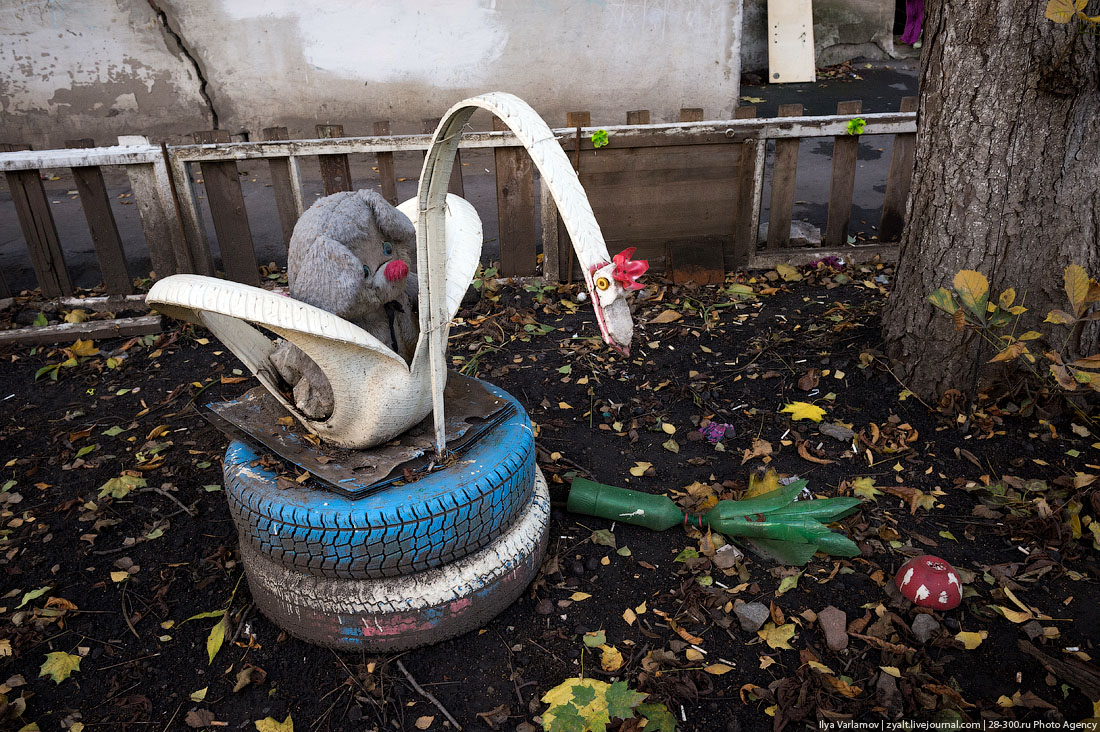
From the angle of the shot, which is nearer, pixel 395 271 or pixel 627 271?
pixel 627 271

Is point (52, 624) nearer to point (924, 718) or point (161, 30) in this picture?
point (924, 718)

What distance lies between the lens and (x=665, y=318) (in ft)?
13.7

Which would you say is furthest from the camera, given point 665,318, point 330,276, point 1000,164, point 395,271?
point 665,318

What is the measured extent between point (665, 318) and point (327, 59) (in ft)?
18.2

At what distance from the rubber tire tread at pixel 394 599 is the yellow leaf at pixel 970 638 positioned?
54.6 inches

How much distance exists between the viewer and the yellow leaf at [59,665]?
7.20ft

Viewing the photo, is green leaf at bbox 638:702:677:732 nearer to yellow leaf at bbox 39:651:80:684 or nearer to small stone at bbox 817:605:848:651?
small stone at bbox 817:605:848:651

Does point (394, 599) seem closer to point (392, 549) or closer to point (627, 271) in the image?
point (392, 549)

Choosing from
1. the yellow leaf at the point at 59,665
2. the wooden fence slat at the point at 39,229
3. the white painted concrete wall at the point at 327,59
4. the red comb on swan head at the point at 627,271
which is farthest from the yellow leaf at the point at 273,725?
the white painted concrete wall at the point at 327,59

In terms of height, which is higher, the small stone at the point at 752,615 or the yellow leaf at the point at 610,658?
the small stone at the point at 752,615

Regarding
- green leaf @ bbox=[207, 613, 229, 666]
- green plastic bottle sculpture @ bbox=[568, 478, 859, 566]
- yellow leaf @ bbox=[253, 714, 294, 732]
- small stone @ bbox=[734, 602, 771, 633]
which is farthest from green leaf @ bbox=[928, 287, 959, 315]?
green leaf @ bbox=[207, 613, 229, 666]

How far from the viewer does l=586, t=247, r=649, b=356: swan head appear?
145 centimetres

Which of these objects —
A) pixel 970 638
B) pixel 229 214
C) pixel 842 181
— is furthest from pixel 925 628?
pixel 229 214

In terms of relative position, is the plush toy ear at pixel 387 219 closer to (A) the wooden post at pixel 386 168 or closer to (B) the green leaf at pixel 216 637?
(B) the green leaf at pixel 216 637
